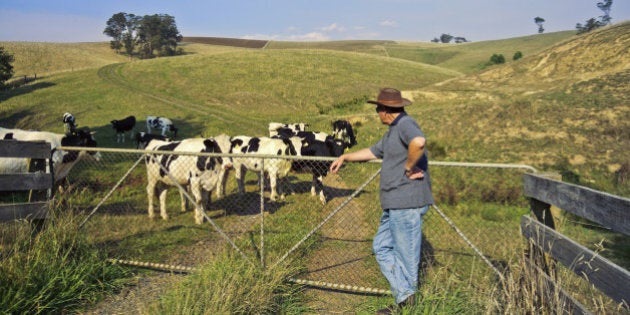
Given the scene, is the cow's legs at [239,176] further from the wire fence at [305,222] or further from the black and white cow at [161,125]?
the black and white cow at [161,125]

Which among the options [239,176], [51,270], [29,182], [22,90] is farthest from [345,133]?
[22,90]

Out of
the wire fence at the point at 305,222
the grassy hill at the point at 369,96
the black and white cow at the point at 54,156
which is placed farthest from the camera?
the grassy hill at the point at 369,96

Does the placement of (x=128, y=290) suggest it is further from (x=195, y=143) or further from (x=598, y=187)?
(x=598, y=187)

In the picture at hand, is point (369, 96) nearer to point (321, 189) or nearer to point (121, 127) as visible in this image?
point (121, 127)

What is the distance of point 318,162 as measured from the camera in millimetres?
12898

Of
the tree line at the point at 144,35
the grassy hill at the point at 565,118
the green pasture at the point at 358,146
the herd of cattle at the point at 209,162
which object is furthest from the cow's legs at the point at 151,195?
the tree line at the point at 144,35

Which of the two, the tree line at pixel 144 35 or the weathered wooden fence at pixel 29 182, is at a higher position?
the tree line at pixel 144 35

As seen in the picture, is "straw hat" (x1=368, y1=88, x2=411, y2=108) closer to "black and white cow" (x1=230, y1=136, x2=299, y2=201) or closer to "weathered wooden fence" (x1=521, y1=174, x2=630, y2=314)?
"weathered wooden fence" (x1=521, y1=174, x2=630, y2=314)

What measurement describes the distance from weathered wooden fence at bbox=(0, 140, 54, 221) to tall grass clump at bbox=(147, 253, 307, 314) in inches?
122

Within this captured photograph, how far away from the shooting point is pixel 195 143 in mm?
11648

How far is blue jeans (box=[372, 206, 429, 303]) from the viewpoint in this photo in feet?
16.5

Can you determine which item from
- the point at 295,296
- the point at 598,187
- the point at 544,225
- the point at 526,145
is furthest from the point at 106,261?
the point at 526,145

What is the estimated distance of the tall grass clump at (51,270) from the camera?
5.40m

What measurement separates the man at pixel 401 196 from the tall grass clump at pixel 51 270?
4.26 metres
